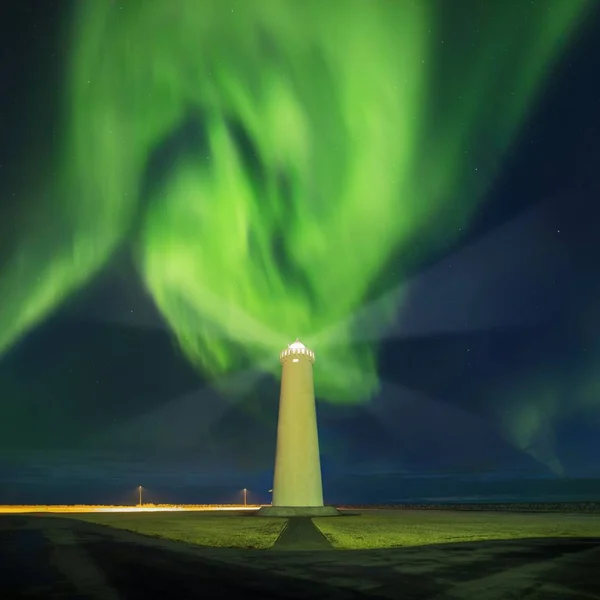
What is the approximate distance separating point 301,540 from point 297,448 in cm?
1658

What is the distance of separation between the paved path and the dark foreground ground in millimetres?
146

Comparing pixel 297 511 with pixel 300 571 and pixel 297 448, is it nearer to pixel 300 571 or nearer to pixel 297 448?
pixel 297 448

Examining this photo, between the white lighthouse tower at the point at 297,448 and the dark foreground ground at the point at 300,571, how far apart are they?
1694cm

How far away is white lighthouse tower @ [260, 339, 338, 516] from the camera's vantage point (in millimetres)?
38094

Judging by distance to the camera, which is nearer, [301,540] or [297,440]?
[301,540]

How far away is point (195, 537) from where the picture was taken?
24250 mm

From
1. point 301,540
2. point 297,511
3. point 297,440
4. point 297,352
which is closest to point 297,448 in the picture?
point 297,440

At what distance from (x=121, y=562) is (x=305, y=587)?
6881 millimetres

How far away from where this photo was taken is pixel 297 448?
1512 inches

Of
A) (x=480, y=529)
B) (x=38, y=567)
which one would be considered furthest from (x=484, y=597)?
(x=480, y=529)

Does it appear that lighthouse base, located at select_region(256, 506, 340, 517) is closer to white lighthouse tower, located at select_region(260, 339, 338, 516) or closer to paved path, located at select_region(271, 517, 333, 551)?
white lighthouse tower, located at select_region(260, 339, 338, 516)

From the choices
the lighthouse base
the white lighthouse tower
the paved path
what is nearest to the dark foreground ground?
the paved path

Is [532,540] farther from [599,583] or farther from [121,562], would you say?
[121,562]

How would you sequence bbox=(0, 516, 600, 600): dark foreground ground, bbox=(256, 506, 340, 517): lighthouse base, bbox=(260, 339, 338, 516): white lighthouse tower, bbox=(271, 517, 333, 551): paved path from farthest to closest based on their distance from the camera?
bbox=(260, 339, 338, 516): white lighthouse tower → bbox=(256, 506, 340, 517): lighthouse base → bbox=(271, 517, 333, 551): paved path → bbox=(0, 516, 600, 600): dark foreground ground
